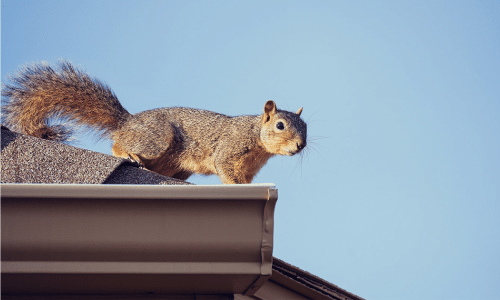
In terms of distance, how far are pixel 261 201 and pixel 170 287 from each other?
1.39ft

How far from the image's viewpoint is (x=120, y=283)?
1.58 meters

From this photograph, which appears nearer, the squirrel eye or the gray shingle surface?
the gray shingle surface

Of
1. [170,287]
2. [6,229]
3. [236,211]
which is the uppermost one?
[236,211]

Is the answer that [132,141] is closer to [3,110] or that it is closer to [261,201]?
[3,110]

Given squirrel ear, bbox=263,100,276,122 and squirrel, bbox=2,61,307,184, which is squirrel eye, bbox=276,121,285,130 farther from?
squirrel ear, bbox=263,100,276,122

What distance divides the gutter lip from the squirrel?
2.06m

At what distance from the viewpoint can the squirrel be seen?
11.4 feet

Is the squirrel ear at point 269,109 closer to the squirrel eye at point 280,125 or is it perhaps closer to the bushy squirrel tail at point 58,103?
the squirrel eye at point 280,125

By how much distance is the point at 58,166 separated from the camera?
1.91m

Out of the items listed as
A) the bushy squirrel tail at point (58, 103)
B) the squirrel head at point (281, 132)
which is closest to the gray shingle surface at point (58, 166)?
the bushy squirrel tail at point (58, 103)

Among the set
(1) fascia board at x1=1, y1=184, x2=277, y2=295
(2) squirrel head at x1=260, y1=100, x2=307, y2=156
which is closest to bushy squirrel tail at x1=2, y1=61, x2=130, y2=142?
(2) squirrel head at x1=260, y1=100, x2=307, y2=156

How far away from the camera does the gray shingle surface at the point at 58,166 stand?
73.0 inches

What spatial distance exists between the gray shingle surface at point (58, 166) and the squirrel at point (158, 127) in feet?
4.86

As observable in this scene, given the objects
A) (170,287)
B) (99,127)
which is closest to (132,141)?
(99,127)
